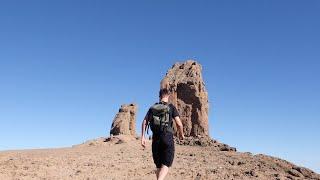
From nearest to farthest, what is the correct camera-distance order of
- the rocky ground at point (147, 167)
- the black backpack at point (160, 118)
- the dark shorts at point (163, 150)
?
the dark shorts at point (163, 150)
the black backpack at point (160, 118)
the rocky ground at point (147, 167)

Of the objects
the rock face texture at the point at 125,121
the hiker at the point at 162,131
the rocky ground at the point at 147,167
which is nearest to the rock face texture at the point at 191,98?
the rocky ground at the point at 147,167

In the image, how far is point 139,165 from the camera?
22500mm

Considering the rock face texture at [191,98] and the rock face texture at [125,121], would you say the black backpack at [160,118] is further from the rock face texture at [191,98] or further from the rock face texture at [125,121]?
the rock face texture at [125,121]

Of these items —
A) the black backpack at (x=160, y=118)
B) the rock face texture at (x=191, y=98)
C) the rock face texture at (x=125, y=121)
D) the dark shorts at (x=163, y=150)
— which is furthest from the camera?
the rock face texture at (x=125, y=121)

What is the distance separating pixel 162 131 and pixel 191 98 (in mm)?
26940

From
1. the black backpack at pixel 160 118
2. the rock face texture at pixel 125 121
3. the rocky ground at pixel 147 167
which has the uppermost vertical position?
the rock face texture at pixel 125 121

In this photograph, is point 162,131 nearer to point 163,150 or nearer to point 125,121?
point 163,150

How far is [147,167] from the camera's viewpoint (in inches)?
854

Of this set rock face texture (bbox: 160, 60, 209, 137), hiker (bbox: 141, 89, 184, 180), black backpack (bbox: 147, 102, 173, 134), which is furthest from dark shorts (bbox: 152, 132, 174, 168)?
rock face texture (bbox: 160, 60, 209, 137)

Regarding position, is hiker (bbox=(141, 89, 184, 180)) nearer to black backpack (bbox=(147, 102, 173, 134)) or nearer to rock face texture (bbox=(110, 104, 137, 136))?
black backpack (bbox=(147, 102, 173, 134))

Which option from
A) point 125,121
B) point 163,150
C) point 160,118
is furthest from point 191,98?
point 163,150

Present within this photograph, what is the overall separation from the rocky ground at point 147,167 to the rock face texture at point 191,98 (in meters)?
7.03

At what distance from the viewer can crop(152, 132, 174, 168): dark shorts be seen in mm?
9938

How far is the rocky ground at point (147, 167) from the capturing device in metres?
19.8
